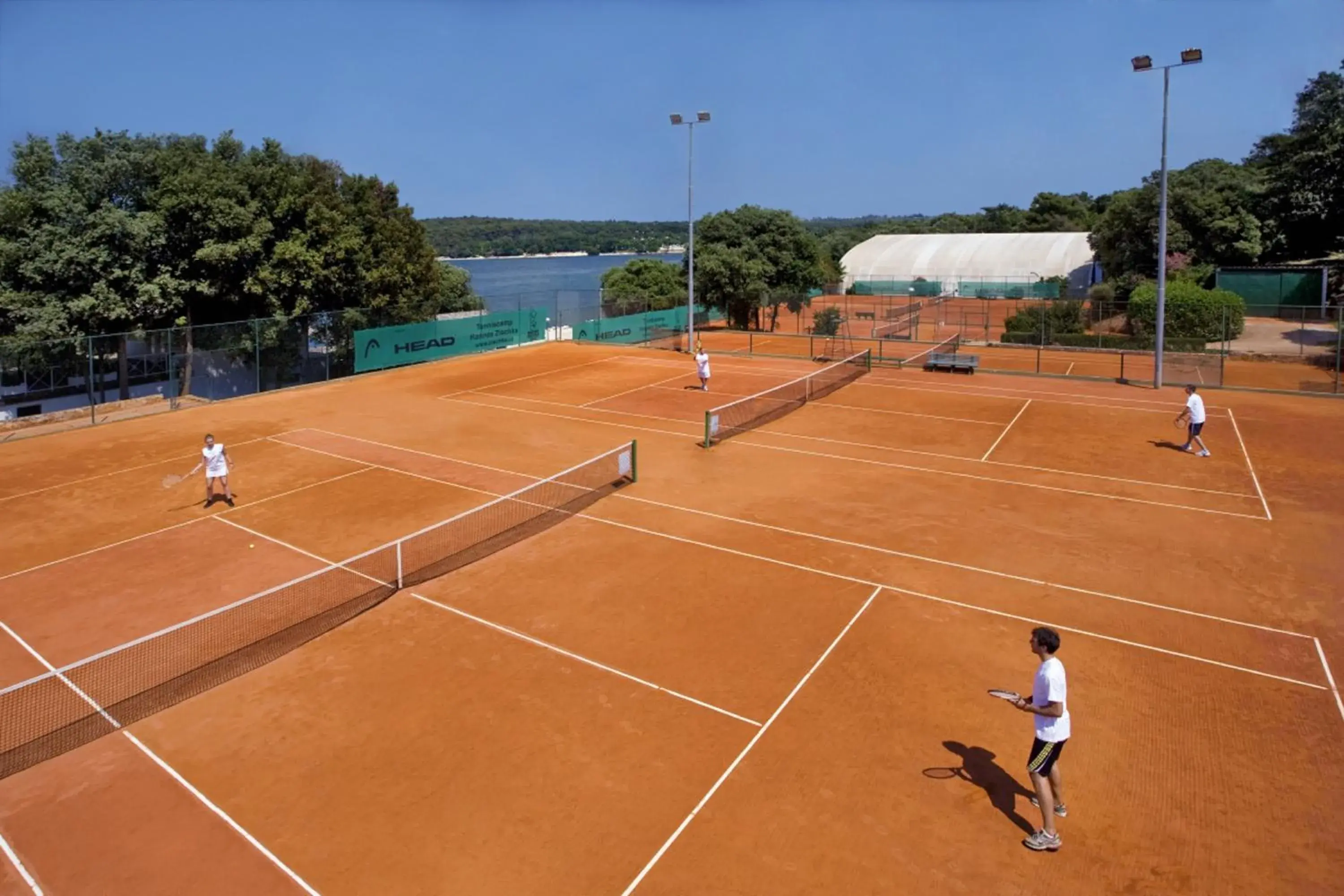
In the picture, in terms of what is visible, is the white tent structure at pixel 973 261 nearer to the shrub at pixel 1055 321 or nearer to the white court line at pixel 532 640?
the shrub at pixel 1055 321

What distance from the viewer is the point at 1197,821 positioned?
783cm

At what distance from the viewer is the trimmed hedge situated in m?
38.6

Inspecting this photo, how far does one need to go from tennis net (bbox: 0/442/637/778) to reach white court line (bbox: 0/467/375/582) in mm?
4451

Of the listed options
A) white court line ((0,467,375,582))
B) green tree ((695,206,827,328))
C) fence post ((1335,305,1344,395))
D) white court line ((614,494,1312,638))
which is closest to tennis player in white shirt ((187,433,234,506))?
white court line ((0,467,375,582))

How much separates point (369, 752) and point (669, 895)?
12.6ft

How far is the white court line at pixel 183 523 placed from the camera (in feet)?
48.6

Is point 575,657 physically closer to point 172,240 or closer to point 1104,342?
point 172,240

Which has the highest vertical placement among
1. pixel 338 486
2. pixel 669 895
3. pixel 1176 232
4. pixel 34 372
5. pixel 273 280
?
pixel 1176 232

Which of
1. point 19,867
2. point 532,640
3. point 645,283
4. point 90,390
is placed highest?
point 645,283

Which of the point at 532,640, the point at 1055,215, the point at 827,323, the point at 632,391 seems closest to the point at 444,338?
the point at 632,391

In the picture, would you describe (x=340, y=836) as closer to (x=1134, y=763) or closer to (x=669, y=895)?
(x=669, y=895)

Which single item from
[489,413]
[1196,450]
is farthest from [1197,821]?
[489,413]

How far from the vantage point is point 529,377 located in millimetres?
34500

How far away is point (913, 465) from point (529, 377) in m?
18.5
